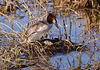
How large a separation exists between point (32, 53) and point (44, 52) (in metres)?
0.32

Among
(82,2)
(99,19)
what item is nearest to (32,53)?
(99,19)

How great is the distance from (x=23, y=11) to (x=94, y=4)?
2647 millimetres

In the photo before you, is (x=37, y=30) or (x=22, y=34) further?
(x=37, y=30)

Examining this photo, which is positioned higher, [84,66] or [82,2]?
[82,2]

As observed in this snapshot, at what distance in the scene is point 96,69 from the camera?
4.72 m

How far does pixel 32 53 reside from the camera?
5.63 meters

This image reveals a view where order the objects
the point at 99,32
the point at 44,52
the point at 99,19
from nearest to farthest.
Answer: the point at 44,52 → the point at 99,32 → the point at 99,19

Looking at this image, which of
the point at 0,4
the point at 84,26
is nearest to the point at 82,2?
the point at 84,26

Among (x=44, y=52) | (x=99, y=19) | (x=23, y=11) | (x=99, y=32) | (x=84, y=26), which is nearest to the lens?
(x=44, y=52)

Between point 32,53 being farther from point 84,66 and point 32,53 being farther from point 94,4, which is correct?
point 94,4

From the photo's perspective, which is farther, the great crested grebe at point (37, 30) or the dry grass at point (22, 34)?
the great crested grebe at point (37, 30)

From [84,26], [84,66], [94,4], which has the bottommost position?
[84,66]

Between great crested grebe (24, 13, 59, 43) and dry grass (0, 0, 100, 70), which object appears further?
great crested grebe (24, 13, 59, 43)

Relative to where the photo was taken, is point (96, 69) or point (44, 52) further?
point (44, 52)
